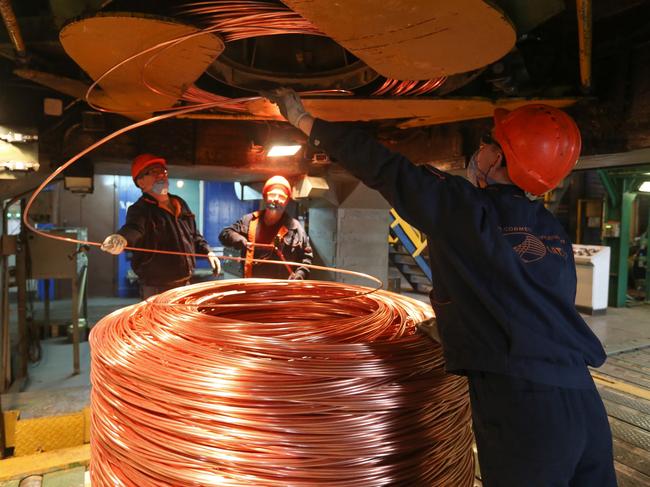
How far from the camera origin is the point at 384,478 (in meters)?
1.28

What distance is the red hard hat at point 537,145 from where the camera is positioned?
137 cm

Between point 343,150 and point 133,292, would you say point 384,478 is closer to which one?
point 343,150

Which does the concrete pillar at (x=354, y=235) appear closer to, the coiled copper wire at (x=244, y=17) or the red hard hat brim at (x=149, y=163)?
the red hard hat brim at (x=149, y=163)

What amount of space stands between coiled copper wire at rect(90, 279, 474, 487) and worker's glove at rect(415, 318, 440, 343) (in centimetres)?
4

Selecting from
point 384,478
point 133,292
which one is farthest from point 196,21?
point 133,292

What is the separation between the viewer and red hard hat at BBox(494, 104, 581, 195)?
4.51 ft

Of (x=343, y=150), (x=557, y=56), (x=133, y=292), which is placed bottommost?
(x=133, y=292)

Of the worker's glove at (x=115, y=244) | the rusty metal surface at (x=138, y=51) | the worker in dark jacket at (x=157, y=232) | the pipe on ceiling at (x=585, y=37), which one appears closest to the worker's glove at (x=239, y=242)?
the worker in dark jacket at (x=157, y=232)

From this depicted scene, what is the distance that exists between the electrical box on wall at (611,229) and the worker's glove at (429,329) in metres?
8.33

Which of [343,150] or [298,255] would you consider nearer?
[343,150]

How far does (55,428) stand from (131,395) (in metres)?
2.20

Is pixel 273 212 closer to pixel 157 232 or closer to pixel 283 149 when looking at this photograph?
pixel 283 149

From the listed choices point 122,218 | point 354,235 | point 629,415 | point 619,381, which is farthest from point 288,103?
point 122,218

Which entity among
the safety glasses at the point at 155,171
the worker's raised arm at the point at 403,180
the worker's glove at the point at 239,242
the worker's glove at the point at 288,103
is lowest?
the worker's glove at the point at 239,242
